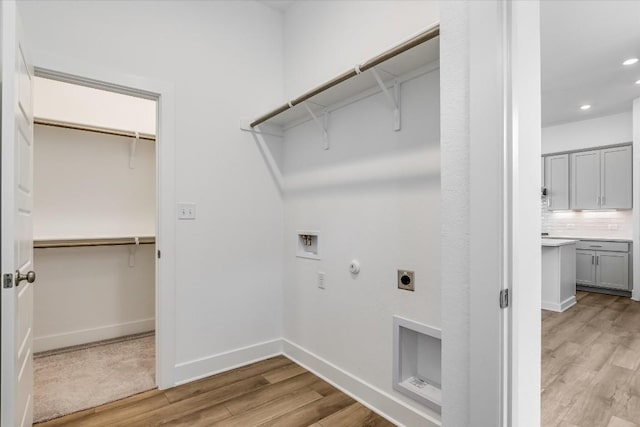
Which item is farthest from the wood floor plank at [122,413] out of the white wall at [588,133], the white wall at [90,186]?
the white wall at [588,133]

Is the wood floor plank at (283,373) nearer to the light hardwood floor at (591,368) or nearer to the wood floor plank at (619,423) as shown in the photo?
the light hardwood floor at (591,368)

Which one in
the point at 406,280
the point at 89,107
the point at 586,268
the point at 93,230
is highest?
the point at 89,107

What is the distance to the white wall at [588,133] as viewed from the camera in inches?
205

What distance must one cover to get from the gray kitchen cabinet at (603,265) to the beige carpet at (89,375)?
6.37 metres

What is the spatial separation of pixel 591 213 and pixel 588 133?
4.59 feet

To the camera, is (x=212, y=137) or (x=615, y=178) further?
(x=615, y=178)

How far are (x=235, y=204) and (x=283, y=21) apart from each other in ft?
5.51

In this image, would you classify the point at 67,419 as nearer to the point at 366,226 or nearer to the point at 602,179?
the point at 366,226

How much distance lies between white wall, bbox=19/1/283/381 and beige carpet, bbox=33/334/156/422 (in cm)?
42

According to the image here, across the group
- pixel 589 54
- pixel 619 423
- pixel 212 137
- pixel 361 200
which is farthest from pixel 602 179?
pixel 212 137

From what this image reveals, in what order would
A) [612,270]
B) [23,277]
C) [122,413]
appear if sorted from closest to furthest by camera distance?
[23,277] → [122,413] → [612,270]

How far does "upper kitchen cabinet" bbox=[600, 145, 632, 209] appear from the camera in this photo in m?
5.09

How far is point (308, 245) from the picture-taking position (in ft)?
8.61

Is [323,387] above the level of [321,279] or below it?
below
